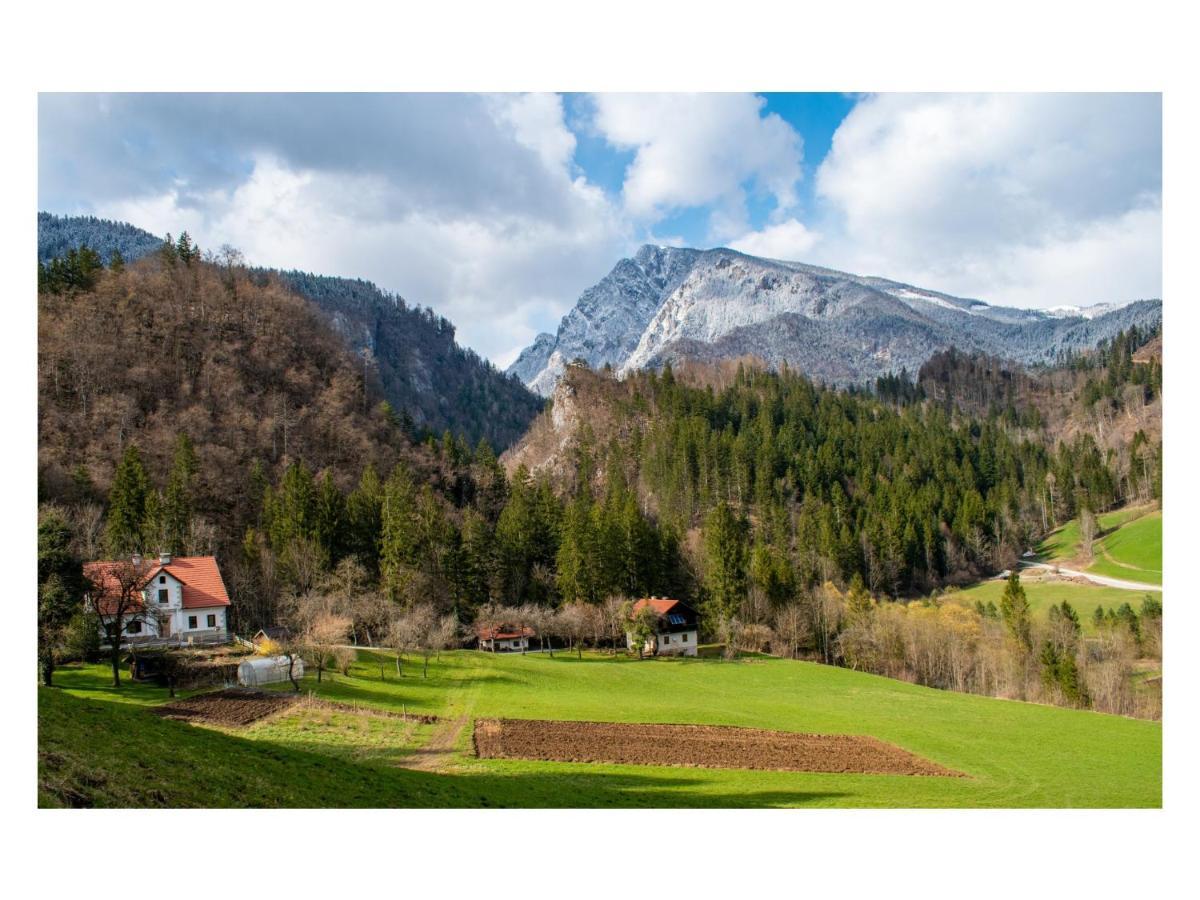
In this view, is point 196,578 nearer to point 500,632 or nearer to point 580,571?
point 500,632

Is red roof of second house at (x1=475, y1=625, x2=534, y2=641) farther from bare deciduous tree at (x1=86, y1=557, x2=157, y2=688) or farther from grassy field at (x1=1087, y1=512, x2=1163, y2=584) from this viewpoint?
grassy field at (x1=1087, y1=512, x2=1163, y2=584)

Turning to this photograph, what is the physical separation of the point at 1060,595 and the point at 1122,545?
22.4 meters

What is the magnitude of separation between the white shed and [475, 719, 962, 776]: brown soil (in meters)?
10.0

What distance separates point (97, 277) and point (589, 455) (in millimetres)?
65019

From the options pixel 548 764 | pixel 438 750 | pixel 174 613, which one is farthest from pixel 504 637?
pixel 548 764

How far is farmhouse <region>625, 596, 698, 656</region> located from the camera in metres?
55.4

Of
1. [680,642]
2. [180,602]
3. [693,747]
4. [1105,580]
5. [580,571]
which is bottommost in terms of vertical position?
[680,642]

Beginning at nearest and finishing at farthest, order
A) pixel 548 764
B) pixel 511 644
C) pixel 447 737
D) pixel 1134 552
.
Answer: pixel 548 764, pixel 447 737, pixel 511 644, pixel 1134 552

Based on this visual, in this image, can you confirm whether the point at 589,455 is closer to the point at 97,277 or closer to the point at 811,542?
the point at 811,542

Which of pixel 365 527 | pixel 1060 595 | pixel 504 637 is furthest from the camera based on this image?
pixel 1060 595

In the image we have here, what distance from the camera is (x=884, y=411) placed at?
136 metres

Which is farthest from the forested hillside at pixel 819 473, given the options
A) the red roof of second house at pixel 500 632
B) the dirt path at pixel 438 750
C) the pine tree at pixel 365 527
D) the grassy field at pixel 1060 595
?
the dirt path at pixel 438 750

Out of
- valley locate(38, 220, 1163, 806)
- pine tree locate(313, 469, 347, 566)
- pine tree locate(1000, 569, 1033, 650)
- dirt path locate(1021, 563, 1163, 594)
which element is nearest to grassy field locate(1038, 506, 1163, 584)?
valley locate(38, 220, 1163, 806)

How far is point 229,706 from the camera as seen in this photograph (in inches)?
1080
